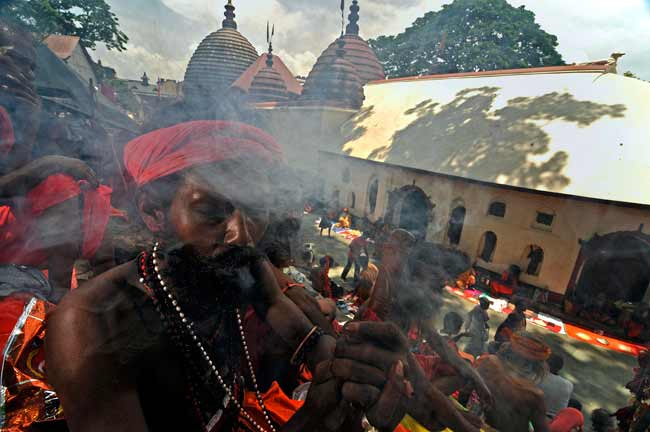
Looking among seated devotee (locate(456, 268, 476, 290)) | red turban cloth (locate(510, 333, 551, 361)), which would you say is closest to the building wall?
seated devotee (locate(456, 268, 476, 290))

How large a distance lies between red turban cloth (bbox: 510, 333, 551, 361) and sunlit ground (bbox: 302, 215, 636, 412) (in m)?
3.96

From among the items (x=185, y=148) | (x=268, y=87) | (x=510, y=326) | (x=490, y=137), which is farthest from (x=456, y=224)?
(x=268, y=87)

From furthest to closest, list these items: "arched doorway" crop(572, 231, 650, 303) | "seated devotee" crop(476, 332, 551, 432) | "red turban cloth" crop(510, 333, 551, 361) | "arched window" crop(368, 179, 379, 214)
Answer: "arched window" crop(368, 179, 379, 214), "arched doorway" crop(572, 231, 650, 303), "red turban cloth" crop(510, 333, 551, 361), "seated devotee" crop(476, 332, 551, 432)

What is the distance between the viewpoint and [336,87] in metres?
18.4

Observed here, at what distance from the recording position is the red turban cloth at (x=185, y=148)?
1.41 m

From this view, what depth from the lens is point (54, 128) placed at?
3.32 meters

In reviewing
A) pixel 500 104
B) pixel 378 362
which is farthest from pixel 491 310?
pixel 378 362

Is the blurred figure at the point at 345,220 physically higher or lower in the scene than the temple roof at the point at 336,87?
lower

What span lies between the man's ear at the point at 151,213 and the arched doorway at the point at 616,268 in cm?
Result: 1173

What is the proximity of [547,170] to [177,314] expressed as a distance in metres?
11.4

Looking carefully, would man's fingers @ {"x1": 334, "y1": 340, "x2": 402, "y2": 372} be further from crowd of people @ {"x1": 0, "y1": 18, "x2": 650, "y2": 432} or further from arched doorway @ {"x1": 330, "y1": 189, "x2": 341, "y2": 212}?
arched doorway @ {"x1": 330, "y1": 189, "x2": 341, "y2": 212}

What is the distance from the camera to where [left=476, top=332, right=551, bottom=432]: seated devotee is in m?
2.74

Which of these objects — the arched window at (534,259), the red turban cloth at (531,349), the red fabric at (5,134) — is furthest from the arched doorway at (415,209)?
the red fabric at (5,134)

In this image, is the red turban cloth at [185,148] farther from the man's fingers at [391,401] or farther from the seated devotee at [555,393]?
the seated devotee at [555,393]
